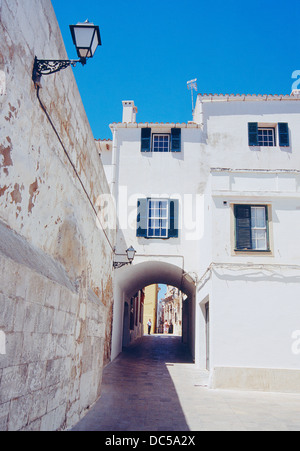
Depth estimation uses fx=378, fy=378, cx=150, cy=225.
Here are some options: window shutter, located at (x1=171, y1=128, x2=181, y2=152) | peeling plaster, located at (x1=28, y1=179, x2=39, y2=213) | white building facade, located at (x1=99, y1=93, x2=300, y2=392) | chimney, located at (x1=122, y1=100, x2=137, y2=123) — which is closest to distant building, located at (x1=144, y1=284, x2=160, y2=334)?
white building facade, located at (x1=99, y1=93, x2=300, y2=392)

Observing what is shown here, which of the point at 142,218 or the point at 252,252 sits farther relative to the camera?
the point at 142,218

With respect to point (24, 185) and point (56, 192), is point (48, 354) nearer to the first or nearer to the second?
point (24, 185)

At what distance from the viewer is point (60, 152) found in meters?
5.80

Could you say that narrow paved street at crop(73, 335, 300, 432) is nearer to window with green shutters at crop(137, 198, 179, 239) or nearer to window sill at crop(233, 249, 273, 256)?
window sill at crop(233, 249, 273, 256)

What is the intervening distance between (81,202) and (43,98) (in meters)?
2.63

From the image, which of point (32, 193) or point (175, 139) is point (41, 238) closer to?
point (32, 193)

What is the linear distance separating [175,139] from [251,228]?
19.4 ft

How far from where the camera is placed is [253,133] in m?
16.0

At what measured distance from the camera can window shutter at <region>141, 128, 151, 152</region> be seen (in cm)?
1614

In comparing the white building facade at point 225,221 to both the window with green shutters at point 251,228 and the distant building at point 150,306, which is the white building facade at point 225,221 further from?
the distant building at point 150,306

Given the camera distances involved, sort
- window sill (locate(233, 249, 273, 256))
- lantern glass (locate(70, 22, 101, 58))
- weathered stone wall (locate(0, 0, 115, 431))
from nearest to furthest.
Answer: weathered stone wall (locate(0, 0, 115, 431)), lantern glass (locate(70, 22, 101, 58)), window sill (locate(233, 249, 273, 256))

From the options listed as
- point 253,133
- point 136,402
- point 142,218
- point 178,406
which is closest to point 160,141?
point 142,218

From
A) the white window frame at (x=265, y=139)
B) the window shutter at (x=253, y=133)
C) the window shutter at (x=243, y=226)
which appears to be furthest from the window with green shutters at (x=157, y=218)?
the white window frame at (x=265, y=139)

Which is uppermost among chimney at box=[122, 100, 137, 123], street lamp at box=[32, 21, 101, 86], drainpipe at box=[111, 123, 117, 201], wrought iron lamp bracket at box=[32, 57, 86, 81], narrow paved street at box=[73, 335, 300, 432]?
chimney at box=[122, 100, 137, 123]
